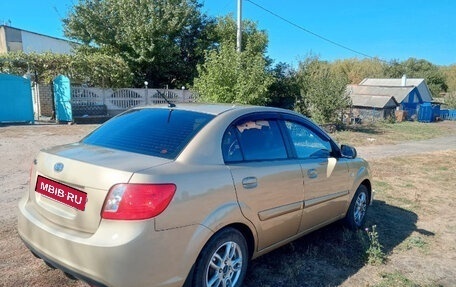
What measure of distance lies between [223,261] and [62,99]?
15289 millimetres

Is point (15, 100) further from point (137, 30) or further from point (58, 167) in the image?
point (58, 167)

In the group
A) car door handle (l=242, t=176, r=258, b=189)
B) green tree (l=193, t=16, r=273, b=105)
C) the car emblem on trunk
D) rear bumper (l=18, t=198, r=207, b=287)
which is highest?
green tree (l=193, t=16, r=273, b=105)

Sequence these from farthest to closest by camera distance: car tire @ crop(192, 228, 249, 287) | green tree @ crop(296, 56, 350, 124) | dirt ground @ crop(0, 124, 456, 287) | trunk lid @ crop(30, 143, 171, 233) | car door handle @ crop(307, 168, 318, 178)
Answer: green tree @ crop(296, 56, 350, 124) → car door handle @ crop(307, 168, 318, 178) → dirt ground @ crop(0, 124, 456, 287) → car tire @ crop(192, 228, 249, 287) → trunk lid @ crop(30, 143, 171, 233)

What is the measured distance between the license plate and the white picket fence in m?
13.2

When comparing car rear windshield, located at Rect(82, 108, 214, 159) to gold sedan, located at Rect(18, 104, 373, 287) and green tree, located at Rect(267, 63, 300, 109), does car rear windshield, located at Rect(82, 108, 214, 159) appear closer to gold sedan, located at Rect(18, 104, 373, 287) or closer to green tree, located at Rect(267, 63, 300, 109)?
gold sedan, located at Rect(18, 104, 373, 287)

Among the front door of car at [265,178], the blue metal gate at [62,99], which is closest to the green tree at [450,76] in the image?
the blue metal gate at [62,99]

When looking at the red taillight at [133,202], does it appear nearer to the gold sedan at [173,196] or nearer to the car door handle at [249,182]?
the gold sedan at [173,196]

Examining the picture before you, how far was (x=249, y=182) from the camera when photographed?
2711mm

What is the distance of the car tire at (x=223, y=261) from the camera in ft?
7.93

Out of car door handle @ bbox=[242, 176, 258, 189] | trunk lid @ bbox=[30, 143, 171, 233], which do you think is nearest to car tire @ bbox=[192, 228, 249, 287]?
car door handle @ bbox=[242, 176, 258, 189]

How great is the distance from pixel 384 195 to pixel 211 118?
15.6ft

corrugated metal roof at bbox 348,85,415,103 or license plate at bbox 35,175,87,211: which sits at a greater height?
corrugated metal roof at bbox 348,85,415,103

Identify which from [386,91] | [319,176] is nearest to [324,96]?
[319,176]

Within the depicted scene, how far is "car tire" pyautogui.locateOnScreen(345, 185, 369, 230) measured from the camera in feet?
14.0
